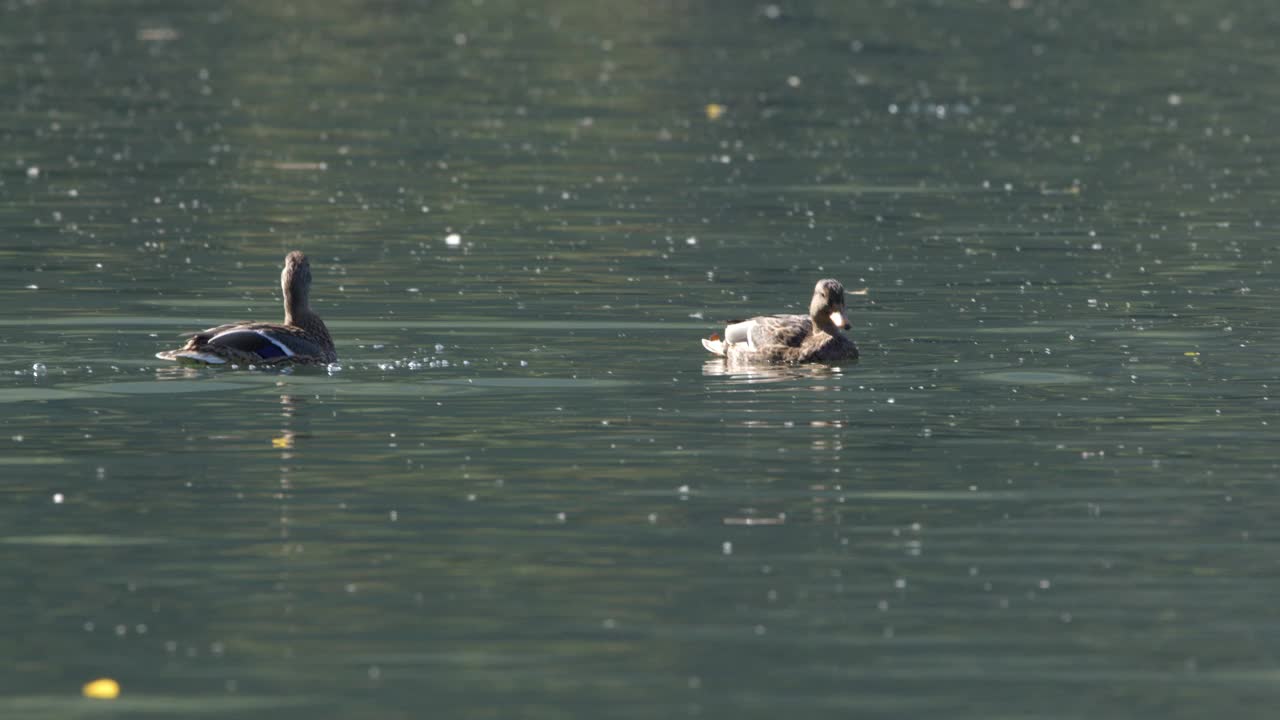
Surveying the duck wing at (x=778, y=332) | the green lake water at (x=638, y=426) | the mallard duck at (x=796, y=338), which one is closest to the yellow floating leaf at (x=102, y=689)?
the green lake water at (x=638, y=426)

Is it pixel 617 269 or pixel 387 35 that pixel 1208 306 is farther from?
pixel 387 35

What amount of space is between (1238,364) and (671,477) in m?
6.65

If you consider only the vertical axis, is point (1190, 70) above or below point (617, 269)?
above

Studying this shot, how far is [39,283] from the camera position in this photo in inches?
1019

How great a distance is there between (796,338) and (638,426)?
4107mm

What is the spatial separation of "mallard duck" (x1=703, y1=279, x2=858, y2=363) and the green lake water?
0.82 feet

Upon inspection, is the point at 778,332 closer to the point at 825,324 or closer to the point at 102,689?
the point at 825,324

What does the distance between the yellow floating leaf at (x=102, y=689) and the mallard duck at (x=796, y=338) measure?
10.7 meters

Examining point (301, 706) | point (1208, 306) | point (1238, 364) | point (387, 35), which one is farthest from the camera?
point (387, 35)

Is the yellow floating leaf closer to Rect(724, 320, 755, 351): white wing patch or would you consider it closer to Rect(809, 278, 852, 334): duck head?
Rect(724, 320, 755, 351): white wing patch

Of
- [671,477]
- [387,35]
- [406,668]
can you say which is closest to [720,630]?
[406,668]

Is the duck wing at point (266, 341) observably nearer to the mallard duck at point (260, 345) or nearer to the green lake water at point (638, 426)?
the mallard duck at point (260, 345)

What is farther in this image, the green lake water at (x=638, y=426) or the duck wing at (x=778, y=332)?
the duck wing at (x=778, y=332)

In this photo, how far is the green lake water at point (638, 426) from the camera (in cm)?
1198
